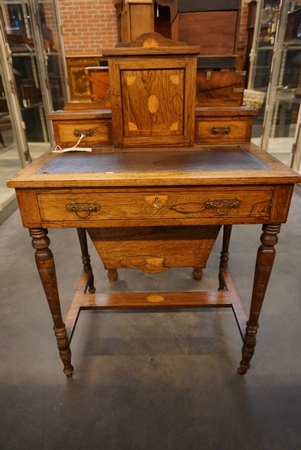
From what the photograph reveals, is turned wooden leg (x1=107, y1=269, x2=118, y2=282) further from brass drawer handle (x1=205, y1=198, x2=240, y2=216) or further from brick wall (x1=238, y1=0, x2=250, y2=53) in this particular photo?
brick wall (x1=238, y1=0, x2=250, y2=53)

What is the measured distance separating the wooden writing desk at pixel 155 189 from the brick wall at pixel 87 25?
5.22 metres

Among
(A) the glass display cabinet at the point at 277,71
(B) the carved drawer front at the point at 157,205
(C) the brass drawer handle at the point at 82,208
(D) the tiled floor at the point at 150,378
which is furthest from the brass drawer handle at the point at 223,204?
(A) the glass display cabinet at the point at 277,71

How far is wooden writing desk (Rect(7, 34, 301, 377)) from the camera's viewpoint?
1109 mm

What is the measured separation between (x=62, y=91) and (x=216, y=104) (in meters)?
4.70

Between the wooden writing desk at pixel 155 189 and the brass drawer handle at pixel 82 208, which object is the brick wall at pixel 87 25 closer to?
the wooden writing desk at pixel 155 189

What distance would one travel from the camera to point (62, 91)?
552cm

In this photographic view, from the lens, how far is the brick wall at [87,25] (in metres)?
5.67

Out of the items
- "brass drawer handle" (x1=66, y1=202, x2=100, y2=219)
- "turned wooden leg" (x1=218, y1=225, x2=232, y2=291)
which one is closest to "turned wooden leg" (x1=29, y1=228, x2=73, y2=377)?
"brass drawer handle" (x1=66, y1=202, x2=100, y2=219)

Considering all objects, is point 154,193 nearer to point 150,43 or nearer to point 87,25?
point 150,43

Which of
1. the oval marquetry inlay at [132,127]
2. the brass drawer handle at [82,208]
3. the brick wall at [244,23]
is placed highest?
the brick wall at [244,23]

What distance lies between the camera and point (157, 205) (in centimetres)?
115

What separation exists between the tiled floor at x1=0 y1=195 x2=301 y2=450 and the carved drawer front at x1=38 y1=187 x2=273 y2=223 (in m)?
0.86

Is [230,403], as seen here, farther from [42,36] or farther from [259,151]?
[42,36]

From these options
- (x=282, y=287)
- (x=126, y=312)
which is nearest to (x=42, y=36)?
(x=126, y=312)
